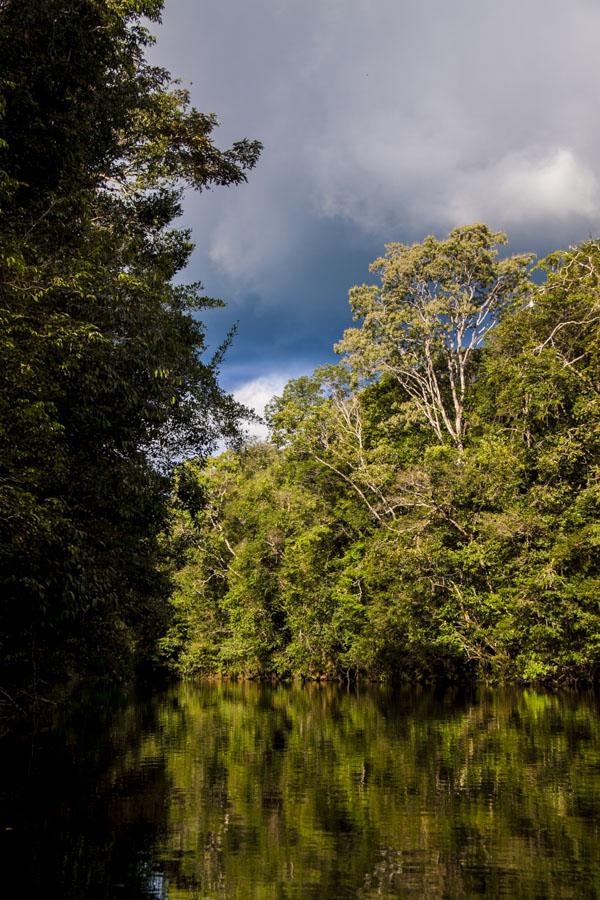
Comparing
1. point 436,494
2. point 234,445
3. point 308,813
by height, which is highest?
point 436,494

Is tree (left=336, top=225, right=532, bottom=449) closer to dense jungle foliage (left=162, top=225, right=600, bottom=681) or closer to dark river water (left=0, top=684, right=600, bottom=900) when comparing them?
dense jungle foliage (left=162, top=225, right=600, bottom=681)

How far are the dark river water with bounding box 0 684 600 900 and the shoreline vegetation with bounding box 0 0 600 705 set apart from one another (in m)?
2.88

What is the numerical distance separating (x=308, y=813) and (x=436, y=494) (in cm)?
2611

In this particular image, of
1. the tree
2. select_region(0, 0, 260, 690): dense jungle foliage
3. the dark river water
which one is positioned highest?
the tree

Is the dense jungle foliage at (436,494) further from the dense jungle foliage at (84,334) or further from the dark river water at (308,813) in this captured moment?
the dark river water at (308,813)

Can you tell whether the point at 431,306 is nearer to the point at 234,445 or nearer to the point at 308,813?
the point at 234,445

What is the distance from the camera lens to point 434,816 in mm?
8695

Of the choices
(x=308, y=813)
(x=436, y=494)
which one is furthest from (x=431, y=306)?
(x=308, y=813)

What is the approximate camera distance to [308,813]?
9055 millimetres

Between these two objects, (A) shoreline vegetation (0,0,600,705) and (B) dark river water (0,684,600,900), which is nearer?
(B) dark river water (0,684,600,900)

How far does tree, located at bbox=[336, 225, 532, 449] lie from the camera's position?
3847 centimetres

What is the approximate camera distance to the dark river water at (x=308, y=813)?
638cm

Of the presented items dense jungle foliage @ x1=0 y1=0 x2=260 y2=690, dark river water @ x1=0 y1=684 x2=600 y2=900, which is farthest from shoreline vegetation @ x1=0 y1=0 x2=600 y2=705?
dark river water @ x1=0 y1=684 x2=600 y2=900

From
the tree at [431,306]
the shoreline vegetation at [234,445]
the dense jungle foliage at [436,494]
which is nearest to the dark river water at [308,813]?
the shoreline vegetation at [234,445]
